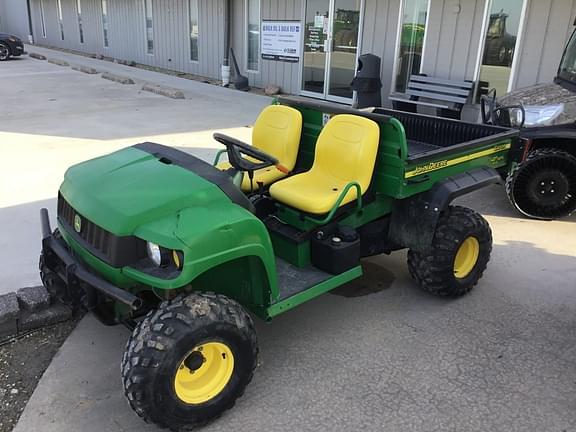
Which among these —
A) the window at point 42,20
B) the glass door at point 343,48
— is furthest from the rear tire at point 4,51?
the glass door at point 343,48

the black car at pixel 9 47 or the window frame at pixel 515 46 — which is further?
the black car at pixel 9 47

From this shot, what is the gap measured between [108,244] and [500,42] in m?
7.54

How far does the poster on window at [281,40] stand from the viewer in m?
11.7

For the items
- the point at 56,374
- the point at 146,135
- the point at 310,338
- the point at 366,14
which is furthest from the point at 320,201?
the point at 366,14

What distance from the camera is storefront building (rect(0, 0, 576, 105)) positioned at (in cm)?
782


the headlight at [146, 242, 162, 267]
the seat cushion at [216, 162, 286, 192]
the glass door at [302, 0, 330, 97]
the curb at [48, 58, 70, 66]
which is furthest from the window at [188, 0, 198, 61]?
the headlight at [146, 242, 162, 267]

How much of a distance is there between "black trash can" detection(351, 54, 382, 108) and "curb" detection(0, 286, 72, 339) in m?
7.15

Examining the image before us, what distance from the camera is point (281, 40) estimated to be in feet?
39.6

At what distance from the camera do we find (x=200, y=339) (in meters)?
2.29

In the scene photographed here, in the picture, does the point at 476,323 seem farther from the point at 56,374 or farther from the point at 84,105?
the point at 84,105

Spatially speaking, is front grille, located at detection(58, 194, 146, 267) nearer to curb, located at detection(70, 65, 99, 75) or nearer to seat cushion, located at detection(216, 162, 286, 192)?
seat cushion, located at detection(216, 162, 286, 192)

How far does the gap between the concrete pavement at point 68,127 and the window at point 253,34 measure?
1.11m

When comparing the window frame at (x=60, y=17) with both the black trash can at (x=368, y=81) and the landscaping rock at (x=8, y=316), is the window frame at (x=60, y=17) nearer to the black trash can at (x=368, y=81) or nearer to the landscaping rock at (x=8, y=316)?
the black trash can at (x=368, y=81)

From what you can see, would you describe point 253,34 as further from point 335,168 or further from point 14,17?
point 14,17
